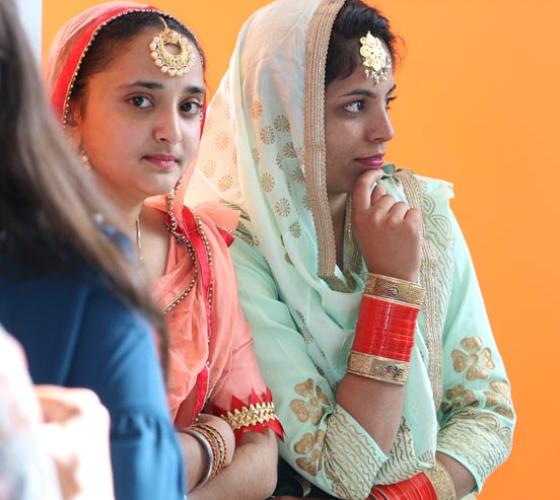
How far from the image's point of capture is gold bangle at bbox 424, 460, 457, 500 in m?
2.15

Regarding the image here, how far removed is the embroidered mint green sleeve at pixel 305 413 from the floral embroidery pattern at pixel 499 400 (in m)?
0.35

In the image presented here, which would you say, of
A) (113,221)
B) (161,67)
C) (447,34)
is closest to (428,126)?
(447,34)

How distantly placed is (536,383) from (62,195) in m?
2.64

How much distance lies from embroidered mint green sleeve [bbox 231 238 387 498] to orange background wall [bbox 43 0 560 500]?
52.5 inches

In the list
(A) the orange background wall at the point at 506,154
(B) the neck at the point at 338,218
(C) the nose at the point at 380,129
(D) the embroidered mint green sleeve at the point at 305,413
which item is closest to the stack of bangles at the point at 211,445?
(D) the embroidered mint green sleeve at the point at 305,413

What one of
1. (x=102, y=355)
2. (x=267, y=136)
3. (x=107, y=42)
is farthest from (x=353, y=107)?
(x=102, y=355)

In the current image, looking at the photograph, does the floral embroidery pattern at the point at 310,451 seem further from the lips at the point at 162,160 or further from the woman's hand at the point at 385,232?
the lips at the point at 162,160

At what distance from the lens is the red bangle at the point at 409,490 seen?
209 centimetres

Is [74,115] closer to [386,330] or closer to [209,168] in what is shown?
[209,168]

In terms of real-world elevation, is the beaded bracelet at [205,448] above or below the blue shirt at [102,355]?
below

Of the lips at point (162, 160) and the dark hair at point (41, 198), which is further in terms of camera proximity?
the lips at point (162, 160)

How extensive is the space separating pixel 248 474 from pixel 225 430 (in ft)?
0.26

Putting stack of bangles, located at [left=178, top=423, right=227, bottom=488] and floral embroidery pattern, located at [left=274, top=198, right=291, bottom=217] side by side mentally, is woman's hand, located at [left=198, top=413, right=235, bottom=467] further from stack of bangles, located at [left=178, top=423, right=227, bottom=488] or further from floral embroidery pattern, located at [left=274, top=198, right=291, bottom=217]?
floral embroidery pattern, located at [left=274, top=198, right=291, bottom=217]

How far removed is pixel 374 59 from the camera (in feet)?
7.04
